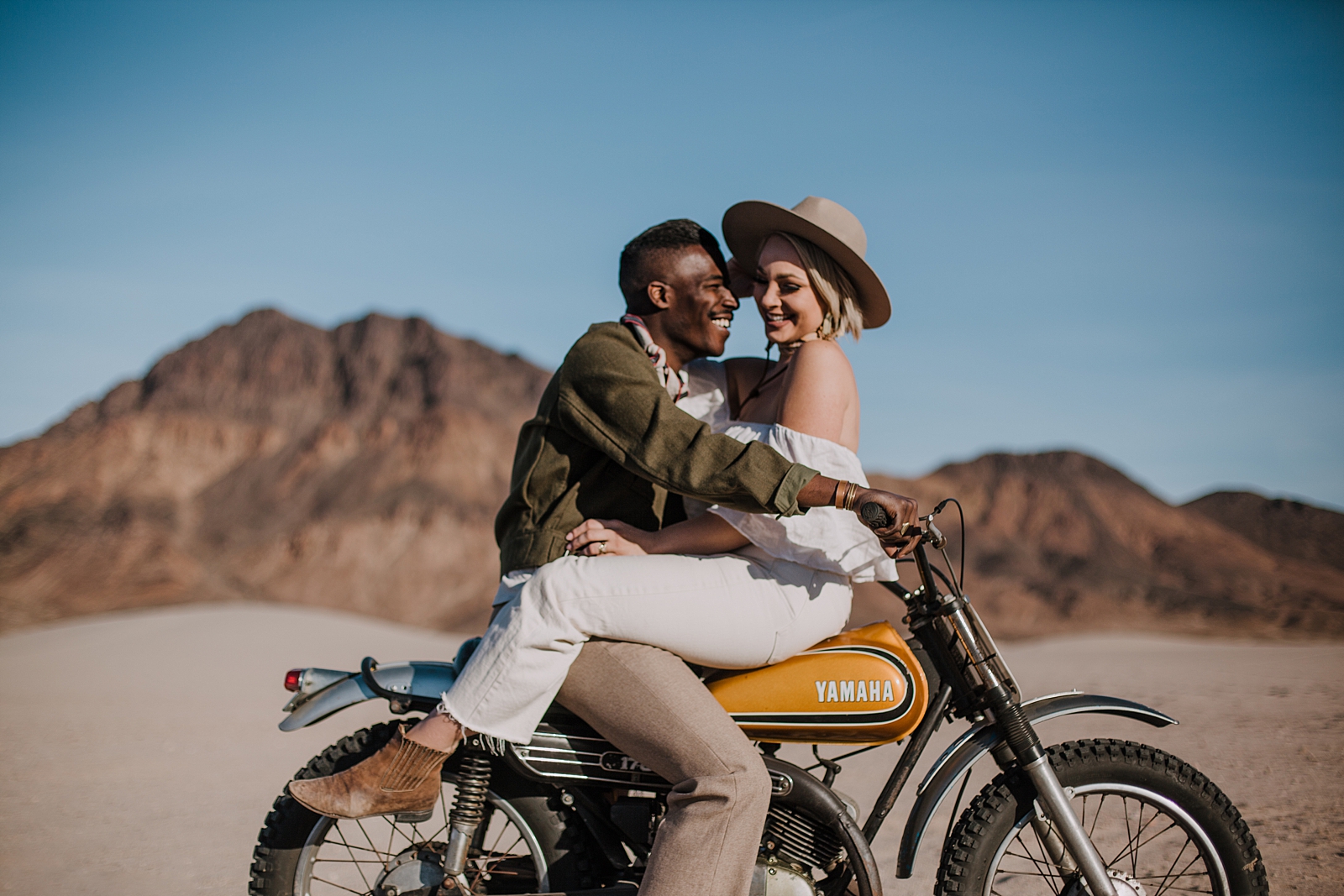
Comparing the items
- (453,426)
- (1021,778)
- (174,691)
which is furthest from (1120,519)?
(1021,778)

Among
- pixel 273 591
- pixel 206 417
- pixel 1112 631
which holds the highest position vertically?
pixel 206 417

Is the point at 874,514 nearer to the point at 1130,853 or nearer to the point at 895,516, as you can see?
the point at 895,516

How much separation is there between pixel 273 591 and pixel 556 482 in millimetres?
33555

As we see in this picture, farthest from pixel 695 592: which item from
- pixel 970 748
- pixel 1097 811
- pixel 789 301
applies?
pixel 1097 811

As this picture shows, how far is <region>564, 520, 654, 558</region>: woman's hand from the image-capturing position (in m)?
2.57

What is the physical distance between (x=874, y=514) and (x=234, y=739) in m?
6.58

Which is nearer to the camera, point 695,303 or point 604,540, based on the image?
point 604,540

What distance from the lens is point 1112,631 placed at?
1182 inches

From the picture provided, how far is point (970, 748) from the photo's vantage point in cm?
259

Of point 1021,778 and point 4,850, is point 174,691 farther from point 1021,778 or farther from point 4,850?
point 1021,778

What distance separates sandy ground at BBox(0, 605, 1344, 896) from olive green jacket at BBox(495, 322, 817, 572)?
8.04 feet

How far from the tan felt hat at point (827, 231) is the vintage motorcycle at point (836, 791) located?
747 mm

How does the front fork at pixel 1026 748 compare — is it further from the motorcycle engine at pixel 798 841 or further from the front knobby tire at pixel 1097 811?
the motorcycle engine at pixel 798 841

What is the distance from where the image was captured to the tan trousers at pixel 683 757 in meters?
2.38
